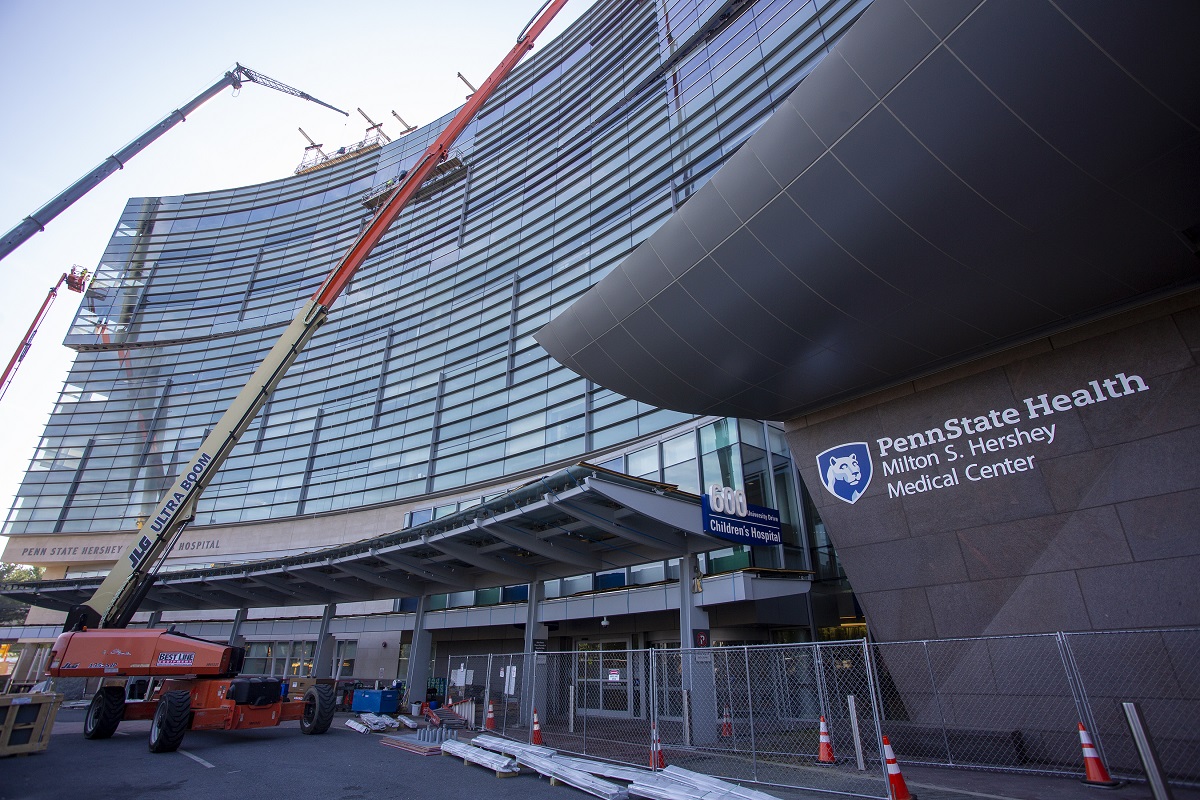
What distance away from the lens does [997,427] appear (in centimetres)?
1070

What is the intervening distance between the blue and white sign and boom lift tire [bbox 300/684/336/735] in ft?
37.9

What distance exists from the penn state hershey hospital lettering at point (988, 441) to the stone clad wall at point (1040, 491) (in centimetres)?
2

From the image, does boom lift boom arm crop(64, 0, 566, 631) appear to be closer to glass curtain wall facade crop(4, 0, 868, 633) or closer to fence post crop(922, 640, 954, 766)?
glass curtain wall facade crop(4, 0, 868, 633)

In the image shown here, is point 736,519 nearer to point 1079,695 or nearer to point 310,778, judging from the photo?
point 1079,695

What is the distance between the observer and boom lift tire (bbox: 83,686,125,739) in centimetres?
1480

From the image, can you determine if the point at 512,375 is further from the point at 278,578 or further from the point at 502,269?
the point at 278,578

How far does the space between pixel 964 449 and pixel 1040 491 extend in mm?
1393

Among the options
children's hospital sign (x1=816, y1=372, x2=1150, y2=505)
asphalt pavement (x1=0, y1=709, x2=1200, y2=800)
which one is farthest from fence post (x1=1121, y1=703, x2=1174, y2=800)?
children's hospital sign (x1=816, y1=372, x2=1150, y2=505)

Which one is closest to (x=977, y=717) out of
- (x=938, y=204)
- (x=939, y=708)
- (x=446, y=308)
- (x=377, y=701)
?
(x=939, y=708)

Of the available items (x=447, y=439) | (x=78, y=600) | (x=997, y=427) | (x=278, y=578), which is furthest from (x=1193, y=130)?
(x=78, y=600)

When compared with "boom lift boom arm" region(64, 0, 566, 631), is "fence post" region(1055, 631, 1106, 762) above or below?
below

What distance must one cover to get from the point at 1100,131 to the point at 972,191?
4.58 ft

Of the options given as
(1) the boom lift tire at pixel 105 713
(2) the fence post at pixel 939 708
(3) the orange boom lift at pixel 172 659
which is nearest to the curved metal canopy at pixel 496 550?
(2) the fence post at pixel 939 708

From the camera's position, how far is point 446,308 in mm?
38375
